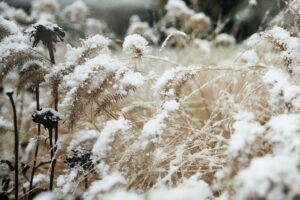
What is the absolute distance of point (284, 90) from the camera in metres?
0.84

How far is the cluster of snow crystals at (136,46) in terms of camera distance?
1070mm

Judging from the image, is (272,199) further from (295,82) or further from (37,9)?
(37,9)

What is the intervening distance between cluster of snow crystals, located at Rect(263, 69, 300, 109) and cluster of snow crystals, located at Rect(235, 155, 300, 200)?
269 mm

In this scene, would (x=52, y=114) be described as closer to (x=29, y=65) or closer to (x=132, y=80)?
(x=29, y=65)

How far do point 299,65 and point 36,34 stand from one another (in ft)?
2.87

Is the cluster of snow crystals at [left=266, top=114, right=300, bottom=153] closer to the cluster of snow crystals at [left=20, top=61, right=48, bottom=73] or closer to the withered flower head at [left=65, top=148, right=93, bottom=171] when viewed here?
the withered flower head at [left=65, top=148, right=93, bottom=171]

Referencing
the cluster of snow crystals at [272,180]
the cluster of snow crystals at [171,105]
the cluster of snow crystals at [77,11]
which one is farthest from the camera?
the cluster of snow crystals at [77,11]

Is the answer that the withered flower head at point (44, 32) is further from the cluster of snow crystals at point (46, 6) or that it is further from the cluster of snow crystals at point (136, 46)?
the cluster of snow crystals at point (46, 6)

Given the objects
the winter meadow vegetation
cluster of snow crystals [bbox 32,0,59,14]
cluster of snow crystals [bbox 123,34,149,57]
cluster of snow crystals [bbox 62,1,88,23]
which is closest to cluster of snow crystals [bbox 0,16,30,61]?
the winter meadow vegetation

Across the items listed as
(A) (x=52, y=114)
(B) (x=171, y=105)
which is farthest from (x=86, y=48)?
(B) (x=171, y=105)

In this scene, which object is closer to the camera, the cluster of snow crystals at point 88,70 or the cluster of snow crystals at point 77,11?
the cluster of snow crystals at point 88,70

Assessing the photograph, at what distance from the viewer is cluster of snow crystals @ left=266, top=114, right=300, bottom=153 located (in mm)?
657

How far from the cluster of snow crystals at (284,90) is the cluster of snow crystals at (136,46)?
41 cm

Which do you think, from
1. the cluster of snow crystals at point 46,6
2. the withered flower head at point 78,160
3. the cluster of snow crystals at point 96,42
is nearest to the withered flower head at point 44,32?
the cluster of snow crystals at point 96,42
